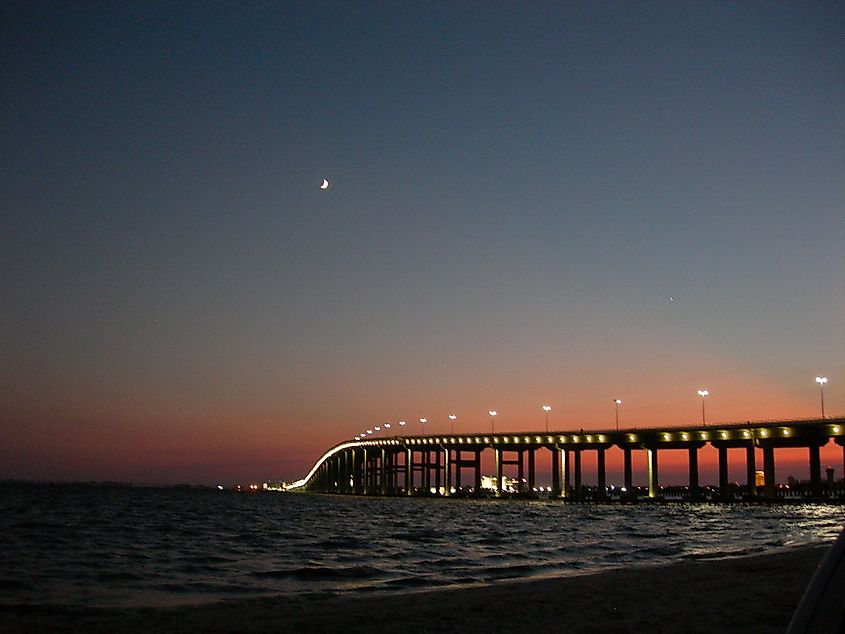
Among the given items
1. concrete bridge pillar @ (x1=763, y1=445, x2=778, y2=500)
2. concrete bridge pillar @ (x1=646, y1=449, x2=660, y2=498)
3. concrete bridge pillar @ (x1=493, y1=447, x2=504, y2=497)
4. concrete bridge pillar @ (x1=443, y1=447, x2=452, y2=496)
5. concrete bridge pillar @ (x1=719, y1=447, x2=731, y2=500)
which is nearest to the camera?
concrete bridge pillar @ (x1=763, y1=445, x2=778, y2=500)

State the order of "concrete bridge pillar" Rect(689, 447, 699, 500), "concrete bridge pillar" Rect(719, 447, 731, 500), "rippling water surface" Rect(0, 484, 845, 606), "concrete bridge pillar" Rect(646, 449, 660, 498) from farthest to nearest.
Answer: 1. "concrete bridge pillar" Rect(646, 449, 660, 498)
2. "concrete bridge pillar" Rect(689, 447, 699, 500)
3. "concrete bridge pillar" Rect(719, 447, 731, 500)
4. "rippling water surface" Rect(0, 484, 845, 606)

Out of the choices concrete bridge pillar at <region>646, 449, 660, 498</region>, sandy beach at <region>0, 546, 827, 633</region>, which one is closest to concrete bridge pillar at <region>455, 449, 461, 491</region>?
concrete bridge pillar at <region>646, 449, 660, 498</region>

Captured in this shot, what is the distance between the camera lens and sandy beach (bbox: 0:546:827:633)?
42.5 feet

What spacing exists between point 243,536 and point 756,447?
8302 cm

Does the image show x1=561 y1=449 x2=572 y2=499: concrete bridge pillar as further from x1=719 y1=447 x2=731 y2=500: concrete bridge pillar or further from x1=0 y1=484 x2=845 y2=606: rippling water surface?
x1=0 y1=484 x2=845 y2=606: rippling water surface

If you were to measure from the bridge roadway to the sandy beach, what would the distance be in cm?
8480

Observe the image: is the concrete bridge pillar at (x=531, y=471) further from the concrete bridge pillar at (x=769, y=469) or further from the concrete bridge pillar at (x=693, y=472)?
the concrete bridge pillar at (x=769, y=469)

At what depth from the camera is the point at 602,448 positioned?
130 metres

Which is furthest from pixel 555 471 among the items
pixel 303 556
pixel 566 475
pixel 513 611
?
pixel 513 611

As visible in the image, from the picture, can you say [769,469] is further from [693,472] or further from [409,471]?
[409,471]

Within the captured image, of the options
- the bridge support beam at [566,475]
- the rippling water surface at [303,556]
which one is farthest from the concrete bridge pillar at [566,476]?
the rippling water surface at [303,556]

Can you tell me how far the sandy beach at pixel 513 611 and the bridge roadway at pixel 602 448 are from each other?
8480cm

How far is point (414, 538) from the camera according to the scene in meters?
39.7

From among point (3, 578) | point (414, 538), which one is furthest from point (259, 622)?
point (414, 538)
